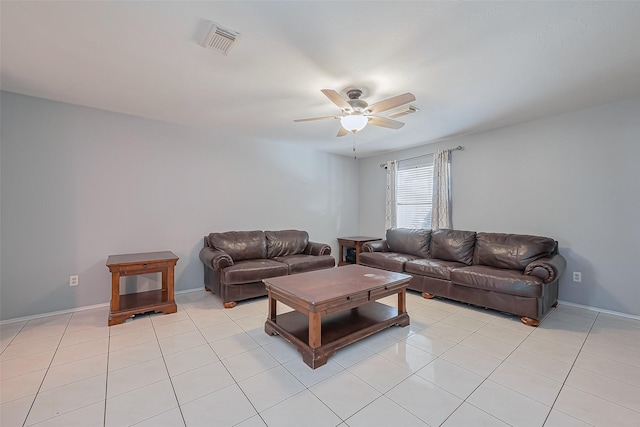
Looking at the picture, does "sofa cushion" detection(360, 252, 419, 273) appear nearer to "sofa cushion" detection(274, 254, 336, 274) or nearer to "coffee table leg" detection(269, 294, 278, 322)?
"sofa cushion" detection(274, 254, 336, 274)

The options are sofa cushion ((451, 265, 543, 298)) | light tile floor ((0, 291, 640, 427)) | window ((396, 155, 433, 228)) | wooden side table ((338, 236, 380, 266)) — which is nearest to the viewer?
light tile floor ((0, 291, 640, 427))

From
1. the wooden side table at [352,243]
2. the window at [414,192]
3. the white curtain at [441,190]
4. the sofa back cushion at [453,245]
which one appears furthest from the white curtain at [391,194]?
the sofa back cushion at [453,245]

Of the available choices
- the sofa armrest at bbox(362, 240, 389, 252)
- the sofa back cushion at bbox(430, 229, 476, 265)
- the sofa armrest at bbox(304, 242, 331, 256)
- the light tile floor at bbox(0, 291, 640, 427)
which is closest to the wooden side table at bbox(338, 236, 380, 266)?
the sofa armrest at bbox(362, 240, 389, 252)

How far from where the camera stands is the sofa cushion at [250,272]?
326 centimetres

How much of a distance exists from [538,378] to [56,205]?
502cm

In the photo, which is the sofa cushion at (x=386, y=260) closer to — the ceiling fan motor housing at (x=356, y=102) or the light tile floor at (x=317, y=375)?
the light tile floor at (x=317, y=375)

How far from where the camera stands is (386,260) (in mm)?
4152

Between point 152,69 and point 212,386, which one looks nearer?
point 212,386

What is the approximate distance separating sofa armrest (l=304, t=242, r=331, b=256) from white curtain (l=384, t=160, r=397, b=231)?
5.42 feet

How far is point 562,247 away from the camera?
11.2ft

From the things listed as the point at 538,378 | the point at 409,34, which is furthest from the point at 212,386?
the point at 409,34

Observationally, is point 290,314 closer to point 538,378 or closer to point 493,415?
point 493,415

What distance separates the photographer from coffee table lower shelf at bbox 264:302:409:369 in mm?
2084

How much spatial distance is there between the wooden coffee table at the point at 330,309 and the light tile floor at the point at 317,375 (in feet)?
0.38
